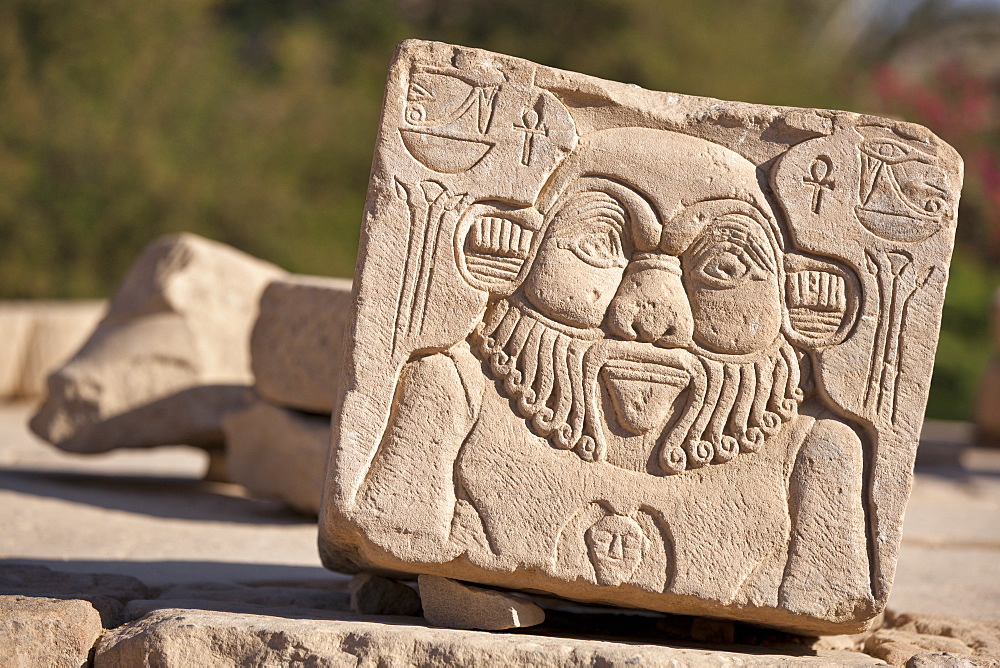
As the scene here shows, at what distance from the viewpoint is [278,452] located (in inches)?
181

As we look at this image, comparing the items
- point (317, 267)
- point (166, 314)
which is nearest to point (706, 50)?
point (317, 267)

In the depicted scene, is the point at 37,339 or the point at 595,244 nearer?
the point at 595,244

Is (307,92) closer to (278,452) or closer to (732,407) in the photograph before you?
(278,452)

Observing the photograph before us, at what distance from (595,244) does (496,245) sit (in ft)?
0.76

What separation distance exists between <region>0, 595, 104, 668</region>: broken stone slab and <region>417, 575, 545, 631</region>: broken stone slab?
0.76m

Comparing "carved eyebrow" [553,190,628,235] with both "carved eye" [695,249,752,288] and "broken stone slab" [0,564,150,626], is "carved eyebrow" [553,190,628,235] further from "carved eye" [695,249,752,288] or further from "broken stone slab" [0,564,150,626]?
"broken stone slab" [0,564,150,626]

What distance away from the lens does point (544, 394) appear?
248 cm

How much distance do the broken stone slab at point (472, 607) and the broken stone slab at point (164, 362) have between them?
111 inches

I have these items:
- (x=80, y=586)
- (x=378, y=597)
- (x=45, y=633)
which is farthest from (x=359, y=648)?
(x=80, y=586)

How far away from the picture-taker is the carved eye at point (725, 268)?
98.9 inches

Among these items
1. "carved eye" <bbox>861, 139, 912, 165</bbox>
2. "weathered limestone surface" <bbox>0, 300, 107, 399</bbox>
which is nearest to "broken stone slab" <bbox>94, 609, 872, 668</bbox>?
"carved eye" <bbox>861, 139, 912, 165</bbox>

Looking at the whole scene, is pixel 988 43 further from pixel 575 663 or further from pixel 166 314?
pixel 575 663

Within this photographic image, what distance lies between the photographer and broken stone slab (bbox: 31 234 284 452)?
5043 mm

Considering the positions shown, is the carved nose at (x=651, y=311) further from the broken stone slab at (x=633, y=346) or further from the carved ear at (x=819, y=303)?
the carved ear at (x=819, y=303)
